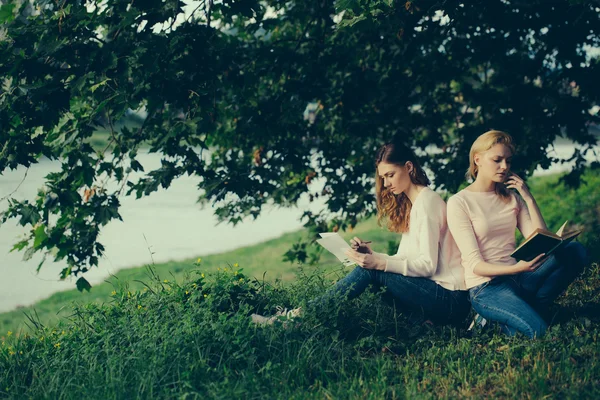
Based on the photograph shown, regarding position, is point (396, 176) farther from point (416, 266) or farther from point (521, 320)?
point (521, 320)

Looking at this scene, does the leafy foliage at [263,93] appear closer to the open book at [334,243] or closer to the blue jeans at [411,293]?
the open book at [334,243]

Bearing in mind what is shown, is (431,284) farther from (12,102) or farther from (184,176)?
(12,102)

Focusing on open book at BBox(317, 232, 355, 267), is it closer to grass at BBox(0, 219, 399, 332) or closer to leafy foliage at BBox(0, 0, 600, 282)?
leafy foliage at BBox(0, 0, 600, 282)

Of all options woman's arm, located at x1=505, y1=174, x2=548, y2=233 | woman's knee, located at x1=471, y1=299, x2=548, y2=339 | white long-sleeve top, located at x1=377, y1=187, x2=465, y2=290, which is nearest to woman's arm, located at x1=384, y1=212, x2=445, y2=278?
white long-sleeve top, located at x1=377, y1=187, x2=465, y2=290

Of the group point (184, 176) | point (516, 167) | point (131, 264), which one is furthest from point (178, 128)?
point (131, 264)

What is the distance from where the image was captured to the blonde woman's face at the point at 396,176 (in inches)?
174

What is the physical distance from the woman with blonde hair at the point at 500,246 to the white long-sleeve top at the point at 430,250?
3.6 inches

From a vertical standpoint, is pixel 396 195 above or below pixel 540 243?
above

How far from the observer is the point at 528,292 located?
4.20m

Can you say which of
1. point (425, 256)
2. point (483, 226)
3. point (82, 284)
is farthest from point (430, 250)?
point (82, 284)

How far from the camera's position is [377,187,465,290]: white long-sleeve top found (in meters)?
4.18

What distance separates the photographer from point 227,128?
695cm

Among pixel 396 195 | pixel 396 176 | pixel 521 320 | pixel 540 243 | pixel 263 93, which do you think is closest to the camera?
pixel 540 243

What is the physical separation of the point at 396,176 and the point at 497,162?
647 millimetres
